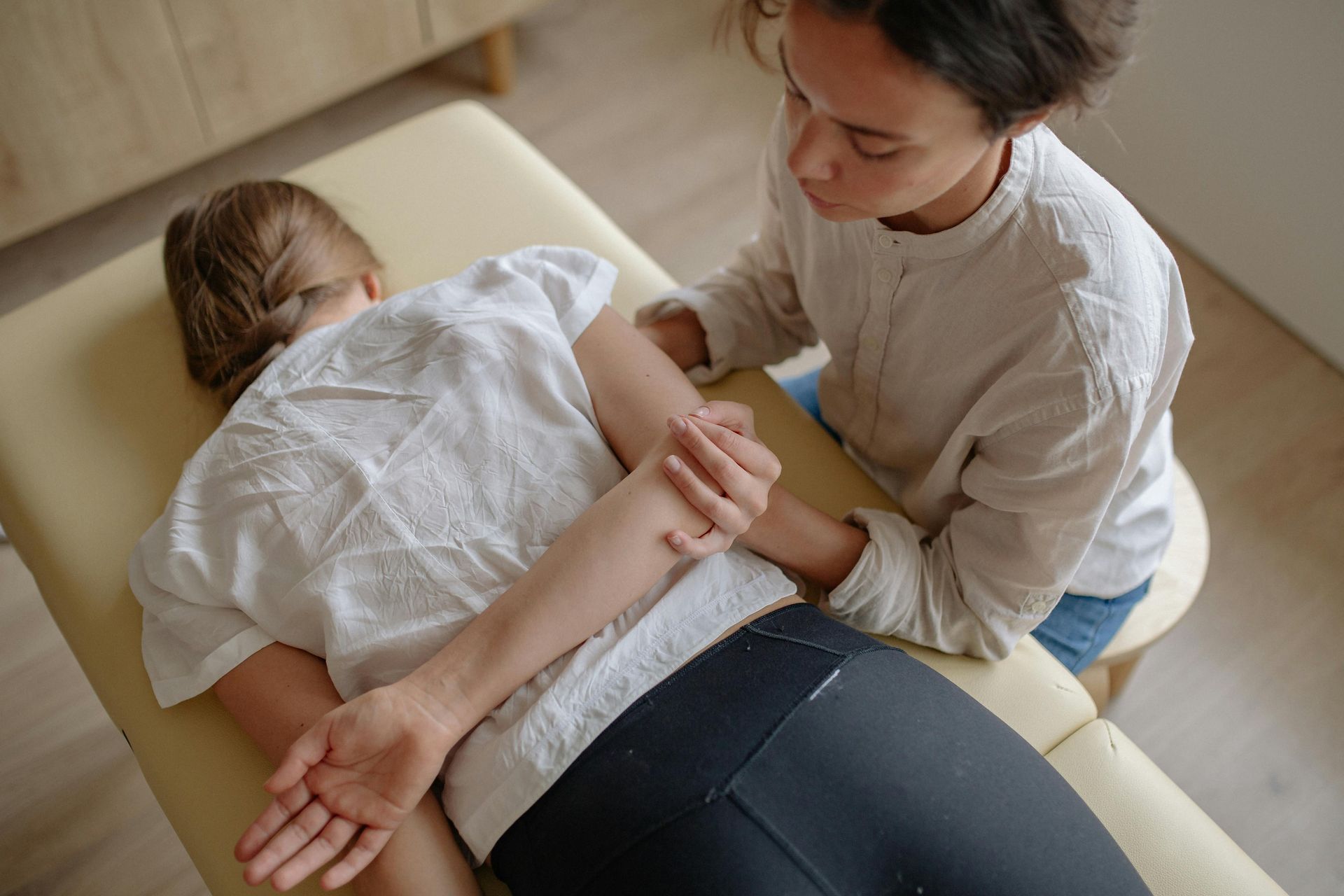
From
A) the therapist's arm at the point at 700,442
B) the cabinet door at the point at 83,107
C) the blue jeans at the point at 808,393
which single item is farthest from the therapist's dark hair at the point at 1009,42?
the cabinet door at the point at 83,107

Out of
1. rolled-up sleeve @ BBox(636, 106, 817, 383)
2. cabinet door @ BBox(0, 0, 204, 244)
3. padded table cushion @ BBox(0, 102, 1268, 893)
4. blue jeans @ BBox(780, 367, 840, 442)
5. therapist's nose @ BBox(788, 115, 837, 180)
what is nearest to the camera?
therapist's nose @ BBox(788, 115, 837, 180)

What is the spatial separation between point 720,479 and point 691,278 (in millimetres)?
1133

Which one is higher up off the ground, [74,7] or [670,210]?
[74,7]

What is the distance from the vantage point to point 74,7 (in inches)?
61.7

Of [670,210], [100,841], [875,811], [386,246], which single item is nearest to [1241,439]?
[670,210]

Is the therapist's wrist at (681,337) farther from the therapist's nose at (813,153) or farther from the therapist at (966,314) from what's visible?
the therapist's nose at (813,153)

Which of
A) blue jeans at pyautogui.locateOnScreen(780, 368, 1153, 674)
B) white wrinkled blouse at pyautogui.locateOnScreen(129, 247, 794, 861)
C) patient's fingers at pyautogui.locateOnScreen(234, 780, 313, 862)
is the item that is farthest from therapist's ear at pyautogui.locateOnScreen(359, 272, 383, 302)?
blue jeans at pyautogui.locateOnScreen(780, 368, 1153, 674)

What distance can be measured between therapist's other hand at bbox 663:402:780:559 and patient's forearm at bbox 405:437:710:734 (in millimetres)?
15

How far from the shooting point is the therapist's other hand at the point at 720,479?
2.99 ft

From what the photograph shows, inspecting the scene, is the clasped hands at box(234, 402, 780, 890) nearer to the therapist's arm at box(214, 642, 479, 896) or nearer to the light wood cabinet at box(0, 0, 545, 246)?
the therapist's arm at box(214, 642, 479, 896)

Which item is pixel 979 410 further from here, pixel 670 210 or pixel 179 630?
pixel 670 210

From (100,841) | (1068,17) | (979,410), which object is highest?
(1068,17)

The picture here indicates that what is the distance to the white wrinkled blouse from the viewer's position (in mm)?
883

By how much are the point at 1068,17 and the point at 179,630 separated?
90 cm
